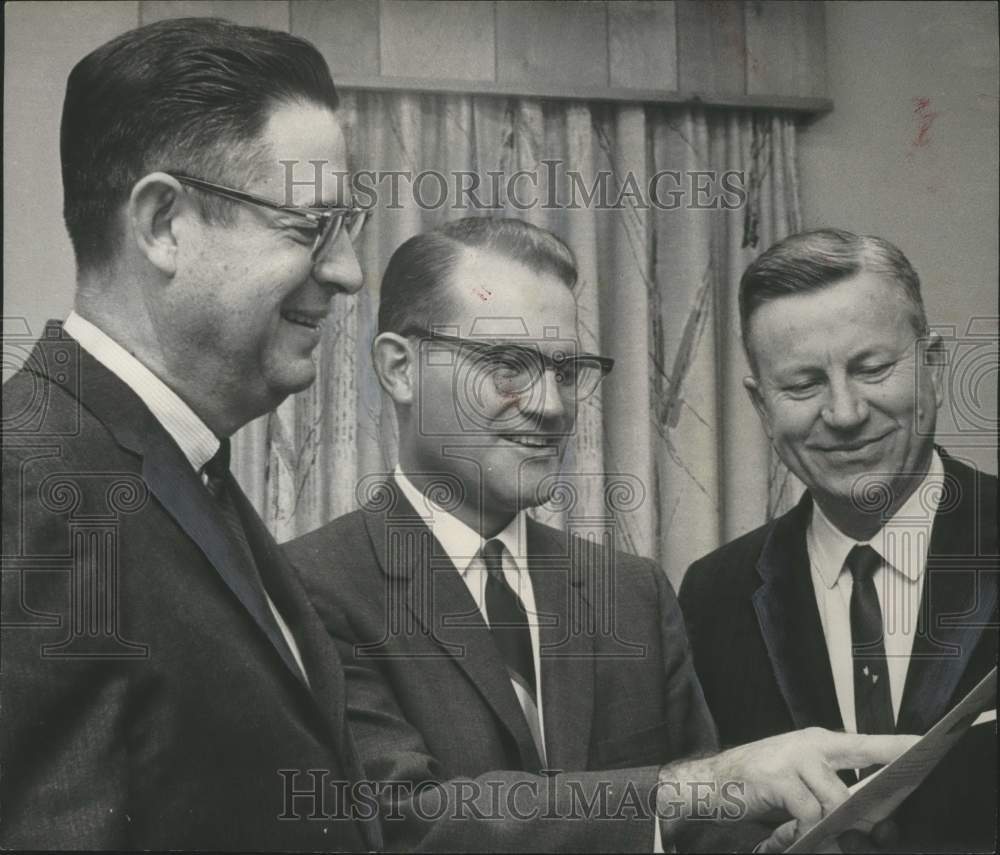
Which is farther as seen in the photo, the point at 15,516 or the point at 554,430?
the point at 554,430

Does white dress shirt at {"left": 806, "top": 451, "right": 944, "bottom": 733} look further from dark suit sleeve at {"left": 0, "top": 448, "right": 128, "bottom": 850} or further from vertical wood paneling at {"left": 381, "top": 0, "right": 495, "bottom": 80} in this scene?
dark suit sleeve at {"left": 0, "top": 448, "right": 128, "bottom": 850}

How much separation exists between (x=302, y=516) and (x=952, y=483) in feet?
4.09

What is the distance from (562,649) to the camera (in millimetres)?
2262

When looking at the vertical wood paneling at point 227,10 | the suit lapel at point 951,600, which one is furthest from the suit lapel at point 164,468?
the suit lapel at point 951,600

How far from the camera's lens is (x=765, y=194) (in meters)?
2.40

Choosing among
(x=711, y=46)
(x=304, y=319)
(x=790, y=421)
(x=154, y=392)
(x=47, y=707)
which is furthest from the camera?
(x=711, y=46)

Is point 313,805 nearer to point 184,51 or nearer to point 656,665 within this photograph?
point 656,665

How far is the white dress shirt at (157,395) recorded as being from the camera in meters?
2.09

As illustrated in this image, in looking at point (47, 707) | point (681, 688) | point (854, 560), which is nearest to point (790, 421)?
point (854, 560)

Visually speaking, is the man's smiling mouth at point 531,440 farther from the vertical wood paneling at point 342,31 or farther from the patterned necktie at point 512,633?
the vertical wood paneling at point 342,31

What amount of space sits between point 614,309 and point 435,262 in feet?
1.16

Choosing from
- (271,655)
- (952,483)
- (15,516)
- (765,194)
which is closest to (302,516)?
(271,655)

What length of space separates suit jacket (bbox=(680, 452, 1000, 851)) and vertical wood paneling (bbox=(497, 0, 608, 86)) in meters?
0.94

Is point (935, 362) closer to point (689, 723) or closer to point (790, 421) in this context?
point (790, 421)
